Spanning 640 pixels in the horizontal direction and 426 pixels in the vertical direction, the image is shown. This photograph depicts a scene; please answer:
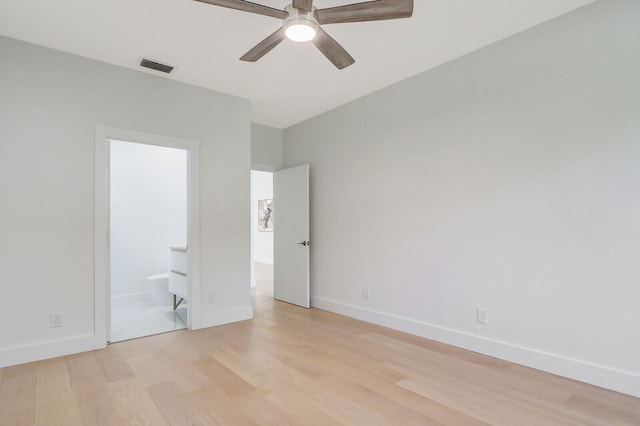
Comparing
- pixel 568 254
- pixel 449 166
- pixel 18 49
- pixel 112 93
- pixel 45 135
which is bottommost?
pixel 568 254

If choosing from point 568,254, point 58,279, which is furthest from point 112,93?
point 568,254

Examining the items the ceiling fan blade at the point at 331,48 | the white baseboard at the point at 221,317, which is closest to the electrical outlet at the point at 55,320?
the white baseboard at the point at 221,317

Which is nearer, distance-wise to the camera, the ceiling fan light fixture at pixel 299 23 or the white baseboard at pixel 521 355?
the ceiling fan light fixture at pixel 299 23

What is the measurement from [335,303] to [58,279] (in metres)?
3.03

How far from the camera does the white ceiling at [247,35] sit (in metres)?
2.47

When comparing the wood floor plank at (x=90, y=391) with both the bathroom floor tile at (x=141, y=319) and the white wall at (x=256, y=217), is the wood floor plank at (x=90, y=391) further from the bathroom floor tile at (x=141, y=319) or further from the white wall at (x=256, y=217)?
the white wall at (x=256, y=217)

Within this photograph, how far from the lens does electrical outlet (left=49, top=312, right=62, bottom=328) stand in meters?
2.95

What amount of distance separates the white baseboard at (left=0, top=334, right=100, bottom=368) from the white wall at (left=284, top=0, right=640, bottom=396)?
2.86 metres

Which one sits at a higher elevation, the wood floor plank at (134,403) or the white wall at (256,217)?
the white wall at (256,217)

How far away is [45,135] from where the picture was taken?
3.00 metres

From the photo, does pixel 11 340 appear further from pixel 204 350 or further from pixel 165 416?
pixel 165 416

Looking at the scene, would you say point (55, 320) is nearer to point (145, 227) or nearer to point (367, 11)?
point (145, 227)

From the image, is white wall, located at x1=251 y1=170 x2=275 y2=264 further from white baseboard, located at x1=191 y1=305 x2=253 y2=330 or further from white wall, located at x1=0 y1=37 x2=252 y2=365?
white wall, located at x1=0 y1=37 x2=252 y2=365

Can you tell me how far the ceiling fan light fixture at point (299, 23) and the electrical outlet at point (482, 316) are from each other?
2677mm
